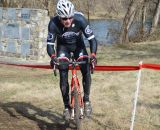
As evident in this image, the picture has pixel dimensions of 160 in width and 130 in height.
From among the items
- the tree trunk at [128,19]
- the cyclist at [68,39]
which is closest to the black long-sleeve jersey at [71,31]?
the cyclist at [68,39]

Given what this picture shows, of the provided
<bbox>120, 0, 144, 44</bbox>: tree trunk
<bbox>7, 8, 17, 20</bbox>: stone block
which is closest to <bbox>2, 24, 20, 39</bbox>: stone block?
<bbox>7, 8, 17, 20</bbox>: stone block

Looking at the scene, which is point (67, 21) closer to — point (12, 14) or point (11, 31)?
point (12, 14)

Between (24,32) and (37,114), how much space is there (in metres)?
7.75

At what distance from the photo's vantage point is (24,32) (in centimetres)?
1583

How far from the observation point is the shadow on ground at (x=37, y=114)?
7665 millimetres

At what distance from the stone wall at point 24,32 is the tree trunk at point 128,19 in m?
11.2

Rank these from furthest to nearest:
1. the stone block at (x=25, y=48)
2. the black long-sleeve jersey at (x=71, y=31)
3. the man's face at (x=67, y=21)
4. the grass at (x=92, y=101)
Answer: the stone block at (x=25, y=48)
the grass at (x=92, y=101)
the black long-sleeve jersey at (x=71, y=31)
the man's face at (x=67, y=21)

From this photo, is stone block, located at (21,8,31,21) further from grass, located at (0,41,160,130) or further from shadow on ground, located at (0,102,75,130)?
shadow on ground, located at (0,102,75,130)

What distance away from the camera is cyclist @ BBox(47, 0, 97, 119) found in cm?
661

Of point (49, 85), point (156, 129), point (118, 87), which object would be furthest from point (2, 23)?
point (156, 129)

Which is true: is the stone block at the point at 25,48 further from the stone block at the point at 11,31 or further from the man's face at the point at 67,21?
the man's face at the point at 67,21

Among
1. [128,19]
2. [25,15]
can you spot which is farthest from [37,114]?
[128,19]

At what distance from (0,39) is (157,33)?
14.0 m

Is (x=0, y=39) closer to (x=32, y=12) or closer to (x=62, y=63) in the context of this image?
(x=32, y=12)
